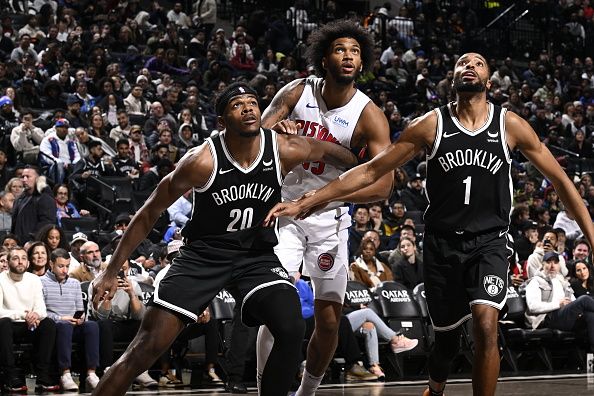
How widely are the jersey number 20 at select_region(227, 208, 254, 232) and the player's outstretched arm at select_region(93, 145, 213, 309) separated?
237 millimetres

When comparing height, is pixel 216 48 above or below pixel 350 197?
above

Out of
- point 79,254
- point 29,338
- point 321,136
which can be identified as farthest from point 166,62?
point 321,136

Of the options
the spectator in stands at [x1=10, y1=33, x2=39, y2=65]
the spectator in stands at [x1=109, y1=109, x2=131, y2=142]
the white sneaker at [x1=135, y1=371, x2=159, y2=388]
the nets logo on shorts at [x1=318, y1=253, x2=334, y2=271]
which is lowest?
the white sneaker at [x1=135, y1=371, x2=159, y2=388]

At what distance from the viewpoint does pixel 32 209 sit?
1180 cm

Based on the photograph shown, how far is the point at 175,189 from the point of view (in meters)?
5.27

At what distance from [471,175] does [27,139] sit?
361 inches

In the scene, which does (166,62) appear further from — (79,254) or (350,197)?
(350,197)

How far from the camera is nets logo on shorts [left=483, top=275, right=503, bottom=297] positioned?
565 centimetres

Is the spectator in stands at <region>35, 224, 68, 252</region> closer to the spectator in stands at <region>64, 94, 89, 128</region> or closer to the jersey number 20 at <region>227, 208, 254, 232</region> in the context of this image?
the spectator in stands at <region>64, 94, 89, 128</region>

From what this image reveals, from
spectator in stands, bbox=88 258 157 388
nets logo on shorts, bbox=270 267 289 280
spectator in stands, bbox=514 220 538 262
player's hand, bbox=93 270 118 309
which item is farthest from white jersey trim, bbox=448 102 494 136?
spectator in stands, bbox=514 220 538 262

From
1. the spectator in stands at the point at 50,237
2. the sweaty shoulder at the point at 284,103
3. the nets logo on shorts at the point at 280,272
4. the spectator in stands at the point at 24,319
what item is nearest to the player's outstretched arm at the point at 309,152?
the nets logo on shorts at the point at 280,272

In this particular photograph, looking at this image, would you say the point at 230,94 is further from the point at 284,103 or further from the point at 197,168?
the point at 284,103

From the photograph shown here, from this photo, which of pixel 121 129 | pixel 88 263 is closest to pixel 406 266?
pixel 88 263

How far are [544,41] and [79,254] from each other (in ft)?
60.2
